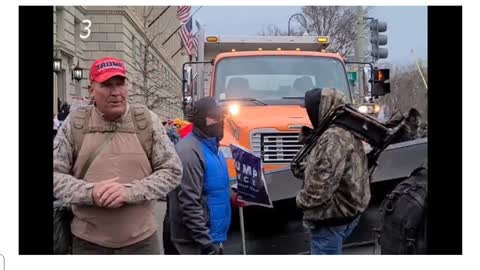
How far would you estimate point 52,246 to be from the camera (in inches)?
131

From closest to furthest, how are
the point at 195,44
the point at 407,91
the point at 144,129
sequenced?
the point at 144,129, the point at 407,91, the point at 195,44

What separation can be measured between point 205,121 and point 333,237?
871mm

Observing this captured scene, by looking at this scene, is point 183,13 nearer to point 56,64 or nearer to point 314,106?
point 56,64

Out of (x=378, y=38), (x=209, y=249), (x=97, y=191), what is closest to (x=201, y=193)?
A: (x=209, y=249)

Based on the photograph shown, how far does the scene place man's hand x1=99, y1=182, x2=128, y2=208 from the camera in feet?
9.85

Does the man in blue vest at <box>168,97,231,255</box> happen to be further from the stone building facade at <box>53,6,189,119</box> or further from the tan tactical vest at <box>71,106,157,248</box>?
the stone building facade at <box>53,6,189,119</box>

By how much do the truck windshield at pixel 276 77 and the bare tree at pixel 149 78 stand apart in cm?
77

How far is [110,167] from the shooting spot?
3.05m

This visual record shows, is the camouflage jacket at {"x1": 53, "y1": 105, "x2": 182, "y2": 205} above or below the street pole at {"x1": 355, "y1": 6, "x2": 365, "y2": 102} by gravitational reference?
below

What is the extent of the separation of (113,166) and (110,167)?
14mm

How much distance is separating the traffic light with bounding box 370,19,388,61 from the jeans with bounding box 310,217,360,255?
1.05m

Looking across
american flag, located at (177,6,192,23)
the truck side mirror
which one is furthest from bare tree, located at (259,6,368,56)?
american flag, located at (177,6,192,23)

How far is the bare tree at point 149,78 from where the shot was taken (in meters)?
3.55
